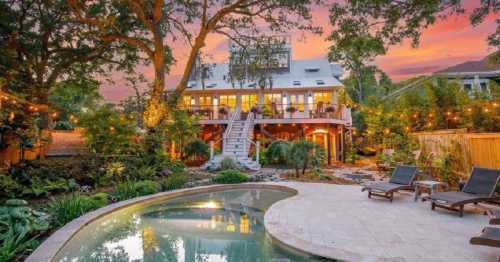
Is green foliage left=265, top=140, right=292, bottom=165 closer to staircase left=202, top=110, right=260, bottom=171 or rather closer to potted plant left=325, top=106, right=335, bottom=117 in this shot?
staircase left=202, top=110, right=260, bottom=171

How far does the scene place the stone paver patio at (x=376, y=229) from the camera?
3.63m

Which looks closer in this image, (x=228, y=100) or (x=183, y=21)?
(x=183, y=21)

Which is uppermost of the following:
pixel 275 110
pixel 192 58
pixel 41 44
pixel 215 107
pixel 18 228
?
pixel 41 44

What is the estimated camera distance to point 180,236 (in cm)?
495

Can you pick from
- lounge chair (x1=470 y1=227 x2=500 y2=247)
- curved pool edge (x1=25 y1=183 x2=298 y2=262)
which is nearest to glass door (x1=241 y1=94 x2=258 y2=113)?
curved pool edge (x1=25 y1=183 x2=298 y2=262)

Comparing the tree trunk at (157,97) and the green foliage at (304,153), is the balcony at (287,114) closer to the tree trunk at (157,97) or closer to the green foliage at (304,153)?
the tree trunk at (157,97)

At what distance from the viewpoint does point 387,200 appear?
7.11 metres

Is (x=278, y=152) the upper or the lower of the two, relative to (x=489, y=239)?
upper

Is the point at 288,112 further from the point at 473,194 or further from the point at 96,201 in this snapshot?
the point at 96,201

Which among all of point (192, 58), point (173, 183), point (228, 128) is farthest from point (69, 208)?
point (228, 128)

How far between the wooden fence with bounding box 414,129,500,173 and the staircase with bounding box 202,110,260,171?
749 cm

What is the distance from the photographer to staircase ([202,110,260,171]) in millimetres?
13320

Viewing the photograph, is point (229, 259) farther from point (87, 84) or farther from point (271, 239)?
point (87, 84)

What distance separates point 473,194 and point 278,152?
8330mm
